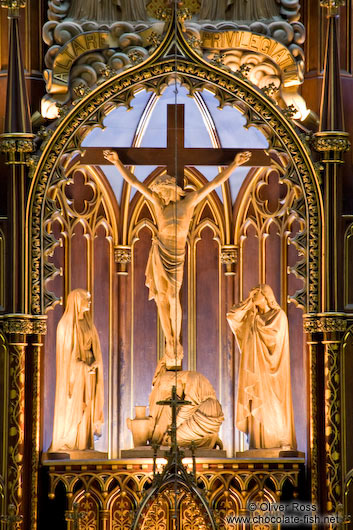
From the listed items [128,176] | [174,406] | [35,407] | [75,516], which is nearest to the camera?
[174,406]

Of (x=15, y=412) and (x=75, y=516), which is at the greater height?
(x=15, y=412)

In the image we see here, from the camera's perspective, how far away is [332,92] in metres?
18.7

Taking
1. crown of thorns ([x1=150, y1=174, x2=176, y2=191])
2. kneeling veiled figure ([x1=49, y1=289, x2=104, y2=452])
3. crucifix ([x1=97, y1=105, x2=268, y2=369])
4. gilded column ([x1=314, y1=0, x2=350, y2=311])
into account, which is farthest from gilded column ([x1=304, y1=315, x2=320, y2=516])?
kneeling veiled figure ([x1=49, y1=289, x2=104, y2=452])

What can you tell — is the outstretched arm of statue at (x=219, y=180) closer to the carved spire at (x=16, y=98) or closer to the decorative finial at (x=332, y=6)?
the decorative finial at (x=332, y=6)

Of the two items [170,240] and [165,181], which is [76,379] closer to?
[170,240]

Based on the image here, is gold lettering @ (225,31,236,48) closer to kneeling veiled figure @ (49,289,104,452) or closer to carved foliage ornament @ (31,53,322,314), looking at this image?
carved foliage ornament @ (31,53,322,314)

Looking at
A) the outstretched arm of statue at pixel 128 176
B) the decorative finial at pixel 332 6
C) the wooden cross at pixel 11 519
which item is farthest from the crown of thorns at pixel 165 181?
the wooden cross at pixel 11 519

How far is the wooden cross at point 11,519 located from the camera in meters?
17.9

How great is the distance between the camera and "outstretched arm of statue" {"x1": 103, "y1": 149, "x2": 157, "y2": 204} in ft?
62.5

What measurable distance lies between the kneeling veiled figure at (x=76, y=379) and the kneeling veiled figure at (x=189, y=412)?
0.61 metres

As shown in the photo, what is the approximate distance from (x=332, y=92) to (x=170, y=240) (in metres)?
2.13

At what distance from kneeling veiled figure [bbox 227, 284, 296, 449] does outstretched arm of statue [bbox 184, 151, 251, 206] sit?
105cm

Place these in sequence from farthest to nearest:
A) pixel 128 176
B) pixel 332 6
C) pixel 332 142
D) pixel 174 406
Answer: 1. pixel 128 176
2. pixel 332 6
3. pixel 332 142
4. pixel 174 406

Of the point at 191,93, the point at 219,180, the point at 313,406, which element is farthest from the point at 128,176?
the point at 313,406
